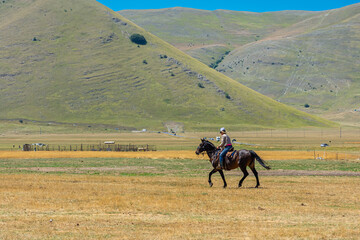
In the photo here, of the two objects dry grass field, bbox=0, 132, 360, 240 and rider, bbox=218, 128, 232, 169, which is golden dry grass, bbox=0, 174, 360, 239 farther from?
rider, bbox=218, 128, 232, 169

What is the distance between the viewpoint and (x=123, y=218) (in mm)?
17406

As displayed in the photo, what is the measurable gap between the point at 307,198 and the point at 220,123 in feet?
503

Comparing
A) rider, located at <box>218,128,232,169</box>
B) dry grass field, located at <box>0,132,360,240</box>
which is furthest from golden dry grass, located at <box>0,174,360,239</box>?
rider, located at <box>218,128,232,169</box>

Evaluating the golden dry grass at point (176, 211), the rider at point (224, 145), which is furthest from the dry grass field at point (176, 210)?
the rider at point (224, 145)

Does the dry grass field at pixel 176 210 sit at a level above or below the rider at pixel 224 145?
below

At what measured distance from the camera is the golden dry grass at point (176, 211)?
14.8 meters

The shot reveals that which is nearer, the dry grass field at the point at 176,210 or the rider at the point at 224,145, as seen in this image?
the dry grass field at the point at 176,210

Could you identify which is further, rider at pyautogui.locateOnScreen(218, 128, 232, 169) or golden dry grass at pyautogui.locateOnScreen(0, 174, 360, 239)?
rider at pyautogui.locateOnScreen(218, 128, 232, 169)

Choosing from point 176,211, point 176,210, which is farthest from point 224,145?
point 176,211

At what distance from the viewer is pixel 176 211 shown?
19.1 metres

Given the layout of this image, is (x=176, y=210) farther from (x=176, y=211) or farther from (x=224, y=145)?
(x=224, y=145)

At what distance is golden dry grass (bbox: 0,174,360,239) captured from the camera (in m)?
14.8

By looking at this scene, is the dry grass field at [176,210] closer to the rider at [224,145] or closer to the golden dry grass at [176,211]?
the golden dry grass at [176,211]

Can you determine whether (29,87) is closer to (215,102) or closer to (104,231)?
(215,102)
